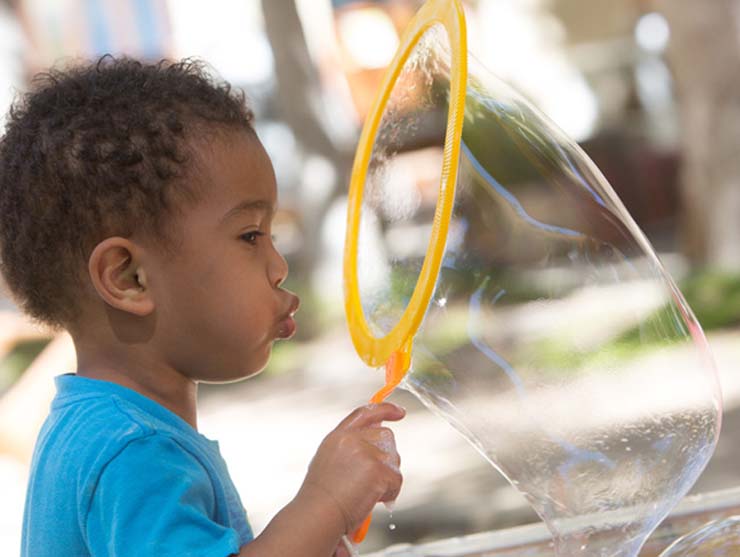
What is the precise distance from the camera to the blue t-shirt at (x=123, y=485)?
98 cm

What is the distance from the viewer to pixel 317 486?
3.39 feet

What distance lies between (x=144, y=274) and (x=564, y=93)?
7.06 metres

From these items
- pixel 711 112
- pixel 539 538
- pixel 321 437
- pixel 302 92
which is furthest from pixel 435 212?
pixel 302 92

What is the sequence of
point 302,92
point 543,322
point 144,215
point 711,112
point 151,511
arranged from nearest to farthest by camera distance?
point 151,511, point 144,215, point 543,322, point 711,112, point 302,92

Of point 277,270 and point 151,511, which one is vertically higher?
point 277,270

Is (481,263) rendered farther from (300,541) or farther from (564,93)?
(564,93)

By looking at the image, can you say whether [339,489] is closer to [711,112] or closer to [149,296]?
[149,296]

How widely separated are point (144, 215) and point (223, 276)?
0.32 ft

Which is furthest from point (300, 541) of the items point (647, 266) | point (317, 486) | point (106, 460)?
point (647, 266)

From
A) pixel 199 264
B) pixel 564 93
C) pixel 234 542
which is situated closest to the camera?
pixel 234 542

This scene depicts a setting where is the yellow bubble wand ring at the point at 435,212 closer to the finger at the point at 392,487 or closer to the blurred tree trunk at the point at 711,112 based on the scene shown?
the finger at the point at 392,487

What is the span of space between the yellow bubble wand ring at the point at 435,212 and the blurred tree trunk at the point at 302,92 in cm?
441

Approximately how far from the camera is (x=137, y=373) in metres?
1.14

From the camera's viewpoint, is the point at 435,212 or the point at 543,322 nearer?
the point at 435,212
